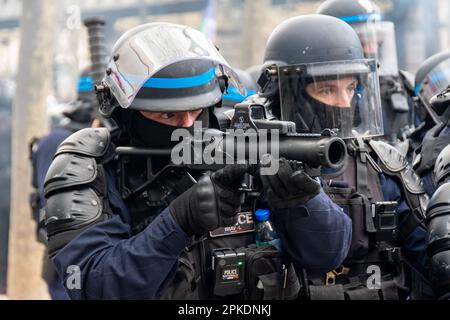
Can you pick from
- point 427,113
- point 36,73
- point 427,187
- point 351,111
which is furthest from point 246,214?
point 36,73

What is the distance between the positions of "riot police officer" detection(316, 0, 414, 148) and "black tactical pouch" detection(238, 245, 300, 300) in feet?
6.71

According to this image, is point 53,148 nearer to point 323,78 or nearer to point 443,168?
point 323,78

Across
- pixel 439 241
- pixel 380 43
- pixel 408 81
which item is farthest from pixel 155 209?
pixel 408 81

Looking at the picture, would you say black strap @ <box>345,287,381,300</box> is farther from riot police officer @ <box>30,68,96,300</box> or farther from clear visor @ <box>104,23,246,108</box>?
riot police officer @ <box>30,68,96,300</box>

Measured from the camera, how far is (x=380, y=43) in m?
5.74

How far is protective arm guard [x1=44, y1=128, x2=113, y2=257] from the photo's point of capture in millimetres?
3002

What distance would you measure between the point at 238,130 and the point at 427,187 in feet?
5.11

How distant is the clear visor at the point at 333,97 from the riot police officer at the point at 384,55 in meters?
1.32

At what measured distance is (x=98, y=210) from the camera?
3049 millimetres

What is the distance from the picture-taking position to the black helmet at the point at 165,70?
10.2 ft

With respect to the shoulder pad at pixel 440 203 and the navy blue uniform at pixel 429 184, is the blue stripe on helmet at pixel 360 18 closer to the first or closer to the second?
the navy blue uniform at pixel 429 184

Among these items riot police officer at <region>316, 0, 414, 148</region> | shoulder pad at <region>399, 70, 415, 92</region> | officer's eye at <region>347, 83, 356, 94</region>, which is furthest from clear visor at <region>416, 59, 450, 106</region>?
officer's eye at <region>347, 83, 356, 94</region>
